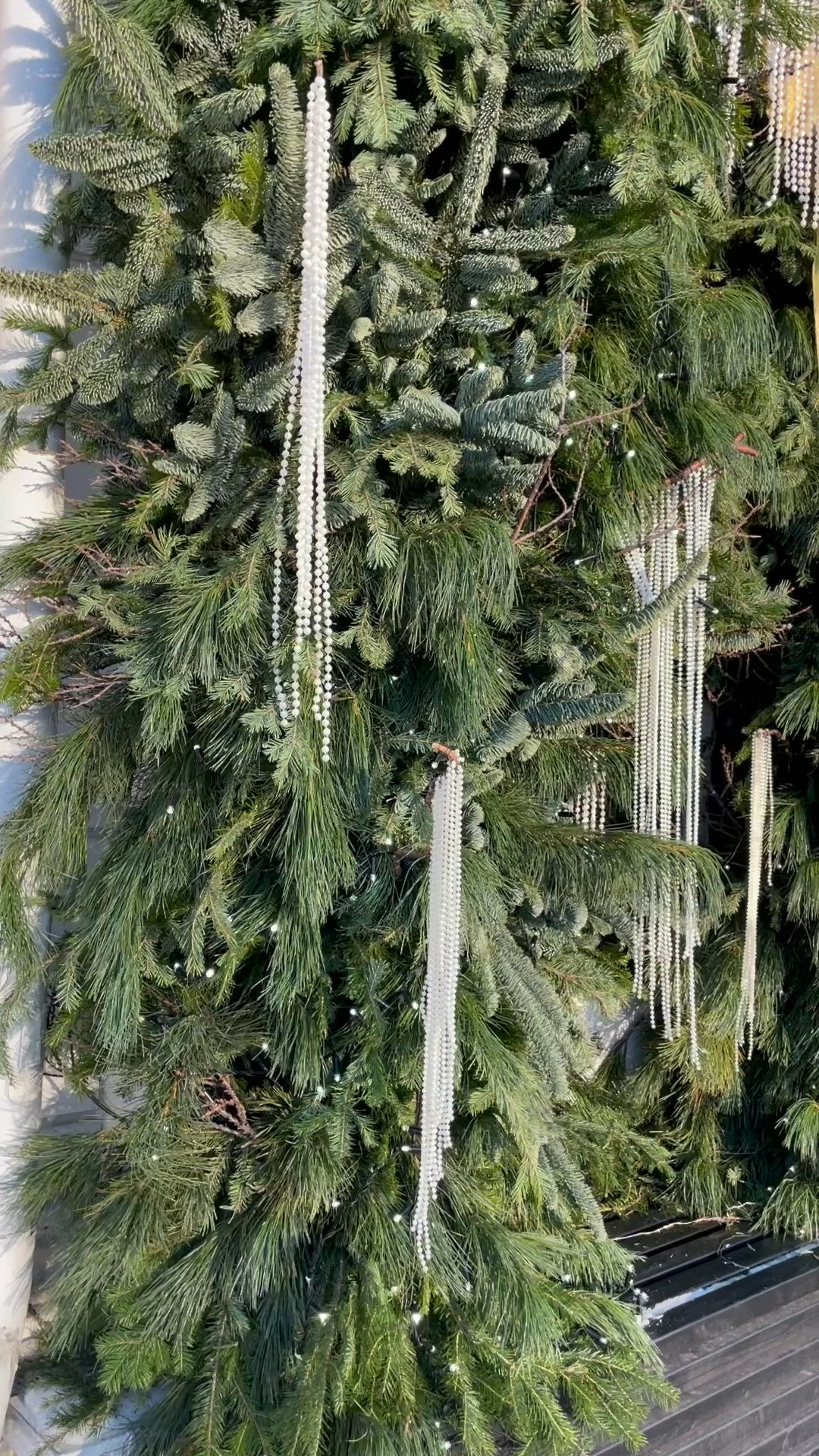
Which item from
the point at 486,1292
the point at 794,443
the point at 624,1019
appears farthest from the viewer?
the point at 624,1019

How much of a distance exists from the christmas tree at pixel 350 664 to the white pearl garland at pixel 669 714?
34mm

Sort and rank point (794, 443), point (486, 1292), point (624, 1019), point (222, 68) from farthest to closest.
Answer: point (624, 1019) → point (794, 443) → point (486, 1292) → point (222, 68)

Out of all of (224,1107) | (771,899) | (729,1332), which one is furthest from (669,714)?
(729,1332)

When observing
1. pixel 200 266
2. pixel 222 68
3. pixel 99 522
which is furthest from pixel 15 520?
pixel 222 68

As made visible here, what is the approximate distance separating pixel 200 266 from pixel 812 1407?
4.31ft

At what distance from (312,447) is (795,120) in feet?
2.17

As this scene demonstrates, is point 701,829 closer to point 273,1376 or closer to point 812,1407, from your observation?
point 812,1407

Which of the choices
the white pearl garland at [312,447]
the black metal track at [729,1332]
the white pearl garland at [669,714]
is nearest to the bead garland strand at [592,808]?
the white pearl garland at [669,714]

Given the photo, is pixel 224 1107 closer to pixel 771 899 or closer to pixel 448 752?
pixel 448 752

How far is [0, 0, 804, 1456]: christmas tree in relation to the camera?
2.24 feet

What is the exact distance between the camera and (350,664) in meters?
0.77

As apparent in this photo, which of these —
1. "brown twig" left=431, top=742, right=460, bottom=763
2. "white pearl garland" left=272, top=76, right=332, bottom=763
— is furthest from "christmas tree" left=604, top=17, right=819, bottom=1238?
"white pearl garland" left=272, top=76, right=332, bottom=763

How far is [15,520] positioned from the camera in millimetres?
841

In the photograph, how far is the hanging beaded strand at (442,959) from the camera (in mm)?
732
